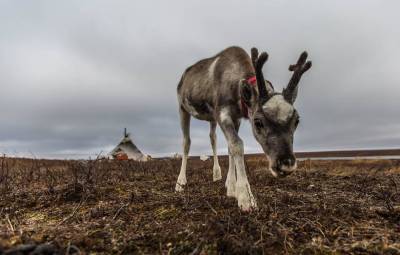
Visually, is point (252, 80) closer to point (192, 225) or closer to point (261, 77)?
point (261, 77)

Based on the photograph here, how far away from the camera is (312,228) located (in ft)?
14.2

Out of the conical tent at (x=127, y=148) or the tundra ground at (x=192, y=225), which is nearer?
the tundra ground at (x=192, y=225)

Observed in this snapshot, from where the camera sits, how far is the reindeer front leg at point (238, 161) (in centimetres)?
562

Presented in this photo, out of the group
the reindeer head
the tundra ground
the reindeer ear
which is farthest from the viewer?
the reindeer ear

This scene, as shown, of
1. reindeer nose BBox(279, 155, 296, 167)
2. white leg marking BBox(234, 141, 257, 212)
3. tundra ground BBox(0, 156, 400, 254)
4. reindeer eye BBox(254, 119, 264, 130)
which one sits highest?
reindeer eye BBox(254, 119, 264, 130)

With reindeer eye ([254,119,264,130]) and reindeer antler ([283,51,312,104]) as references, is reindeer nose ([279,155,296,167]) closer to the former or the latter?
reindeer eye ([254,119,264,130])

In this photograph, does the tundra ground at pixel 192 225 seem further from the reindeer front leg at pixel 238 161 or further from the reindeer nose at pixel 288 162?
the reindeer nose at pixel 288 162

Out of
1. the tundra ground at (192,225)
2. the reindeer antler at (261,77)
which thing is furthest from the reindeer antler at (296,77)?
the tundra ground at (192,225)

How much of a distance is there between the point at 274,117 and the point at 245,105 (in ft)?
3.13

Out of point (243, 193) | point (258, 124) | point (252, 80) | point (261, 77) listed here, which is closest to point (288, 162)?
point (258, 124)

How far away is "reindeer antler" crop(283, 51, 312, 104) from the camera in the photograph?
581 centimetres

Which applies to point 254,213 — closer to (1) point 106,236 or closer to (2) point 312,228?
(2) point 312,228

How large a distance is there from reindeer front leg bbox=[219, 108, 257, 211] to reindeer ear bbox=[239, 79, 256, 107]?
614 millimetres

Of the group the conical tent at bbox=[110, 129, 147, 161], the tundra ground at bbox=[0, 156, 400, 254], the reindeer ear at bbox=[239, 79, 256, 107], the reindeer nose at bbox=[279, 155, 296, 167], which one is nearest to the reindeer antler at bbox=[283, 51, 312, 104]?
the reindeer ear at bbox=[239, 79, 256, 107]
